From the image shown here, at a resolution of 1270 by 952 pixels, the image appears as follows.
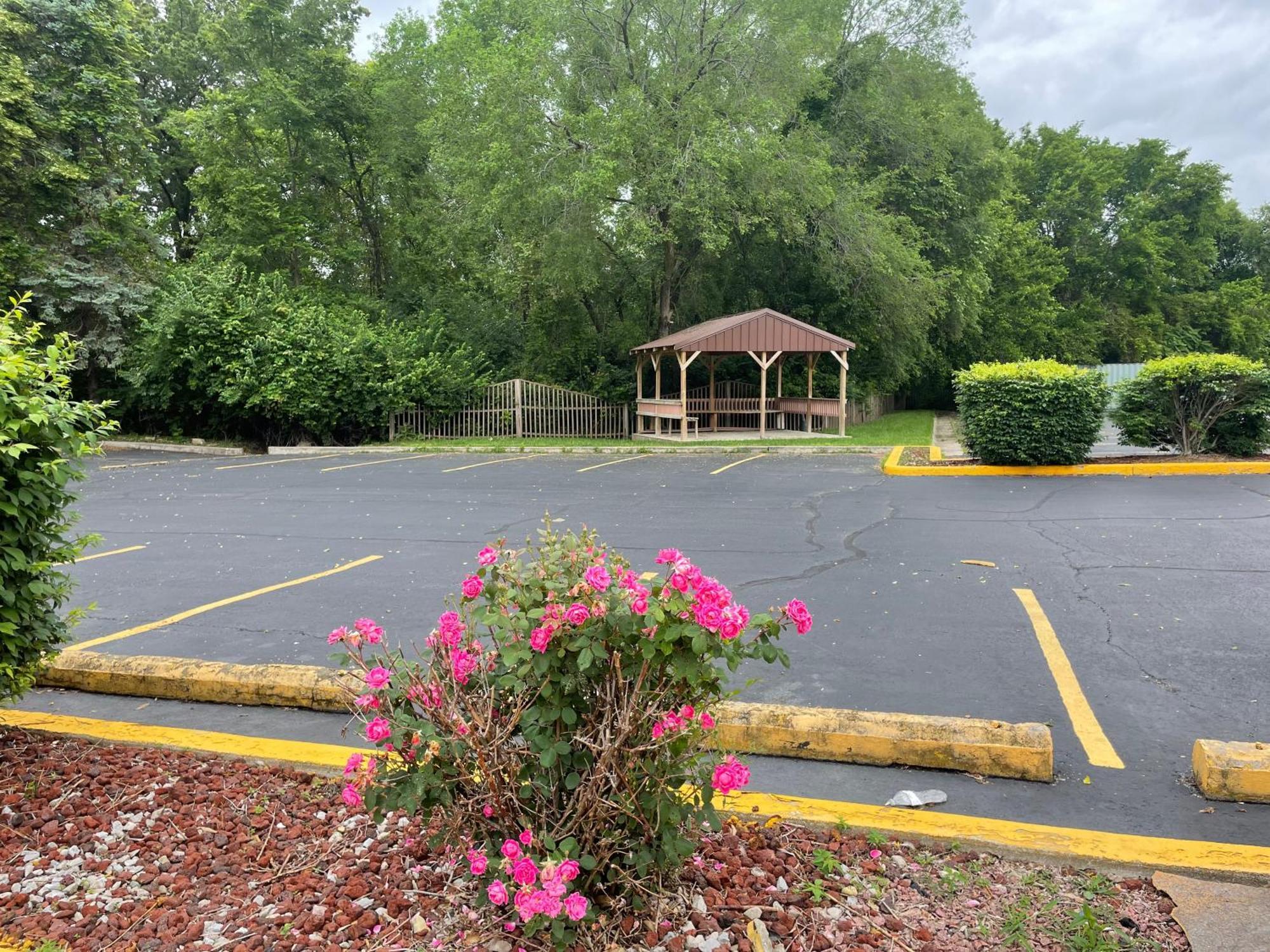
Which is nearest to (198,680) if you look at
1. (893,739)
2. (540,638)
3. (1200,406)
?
(540,638)

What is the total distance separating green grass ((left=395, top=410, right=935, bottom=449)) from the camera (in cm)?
1945

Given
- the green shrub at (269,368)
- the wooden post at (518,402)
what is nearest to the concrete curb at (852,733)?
the green shrub at (269,368)

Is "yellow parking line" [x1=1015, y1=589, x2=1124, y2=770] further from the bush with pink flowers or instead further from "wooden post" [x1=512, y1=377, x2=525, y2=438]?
"wooden post" [x1=512, y1=377, x2=525, y2=438]

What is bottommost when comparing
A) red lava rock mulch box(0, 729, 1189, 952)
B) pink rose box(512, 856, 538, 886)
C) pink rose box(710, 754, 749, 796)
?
red lava rock mulch box(0, 729, 1189, 952)

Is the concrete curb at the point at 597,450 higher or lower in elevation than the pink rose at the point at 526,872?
higher

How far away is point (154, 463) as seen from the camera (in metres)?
17.8

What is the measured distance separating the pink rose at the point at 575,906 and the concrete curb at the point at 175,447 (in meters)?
21.3

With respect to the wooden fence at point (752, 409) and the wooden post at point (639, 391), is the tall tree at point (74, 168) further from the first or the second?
the wooden fence at point (752, 409)

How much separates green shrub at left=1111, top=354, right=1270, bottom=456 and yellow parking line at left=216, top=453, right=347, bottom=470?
15876 millimetres

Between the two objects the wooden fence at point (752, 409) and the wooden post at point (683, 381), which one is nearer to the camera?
the wooden post at point (683, 381)

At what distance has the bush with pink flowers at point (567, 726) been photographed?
2061 millimetres

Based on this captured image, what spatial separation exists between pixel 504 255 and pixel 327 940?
2558cm

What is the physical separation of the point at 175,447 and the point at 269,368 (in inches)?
137

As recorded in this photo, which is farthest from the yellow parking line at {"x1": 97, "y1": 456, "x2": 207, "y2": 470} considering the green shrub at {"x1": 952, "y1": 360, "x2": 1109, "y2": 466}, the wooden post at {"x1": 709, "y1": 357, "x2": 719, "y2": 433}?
the green shrub at {"x1": 952, "y1": 360, "x2": 1109, "y2": 466}
